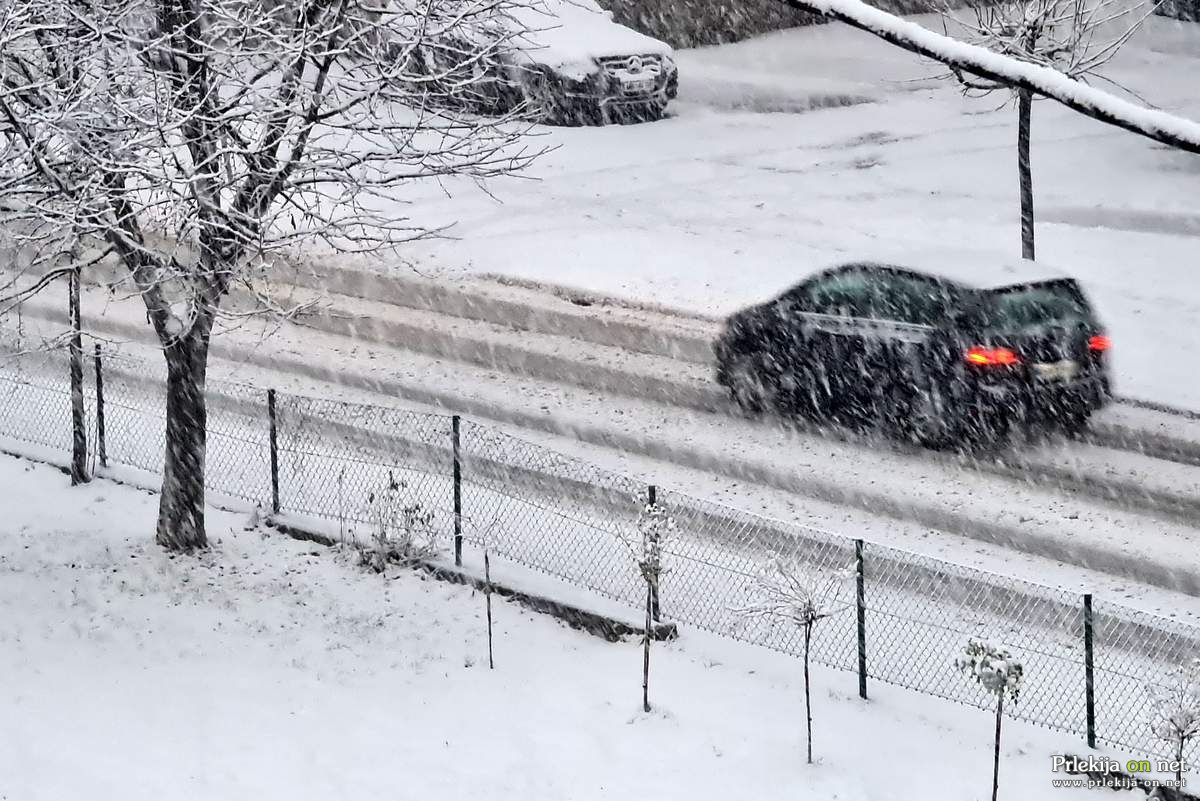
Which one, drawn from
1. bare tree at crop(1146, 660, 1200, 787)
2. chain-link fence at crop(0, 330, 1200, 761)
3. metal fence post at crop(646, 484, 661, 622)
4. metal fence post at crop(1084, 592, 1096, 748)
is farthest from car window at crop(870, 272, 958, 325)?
bare tree at crop(1146, 660, 1200, 787)

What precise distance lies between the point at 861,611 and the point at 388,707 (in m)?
2.93

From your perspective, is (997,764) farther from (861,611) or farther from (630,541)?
(630,541)

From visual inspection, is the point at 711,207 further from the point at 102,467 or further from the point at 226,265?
the point at 226,265

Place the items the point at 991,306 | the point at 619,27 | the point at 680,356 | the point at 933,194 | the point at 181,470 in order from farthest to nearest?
the point at 619,27, the point at 933,194, the point at 680,356, the point at 991,306, the point at 181,470

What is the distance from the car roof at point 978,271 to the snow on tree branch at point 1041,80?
1041 cm

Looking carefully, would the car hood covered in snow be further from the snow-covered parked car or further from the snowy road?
the snowy road

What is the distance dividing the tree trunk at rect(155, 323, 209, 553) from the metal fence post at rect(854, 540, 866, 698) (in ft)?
16.1

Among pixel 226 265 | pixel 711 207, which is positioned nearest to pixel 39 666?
pixel 226 265

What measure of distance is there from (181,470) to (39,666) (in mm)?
1894

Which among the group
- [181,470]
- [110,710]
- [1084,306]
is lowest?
[110,710]

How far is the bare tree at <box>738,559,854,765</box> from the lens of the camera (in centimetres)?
823

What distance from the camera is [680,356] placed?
51.2ft

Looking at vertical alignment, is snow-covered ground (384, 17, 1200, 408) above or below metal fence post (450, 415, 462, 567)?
above

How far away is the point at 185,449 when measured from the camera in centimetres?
1065
